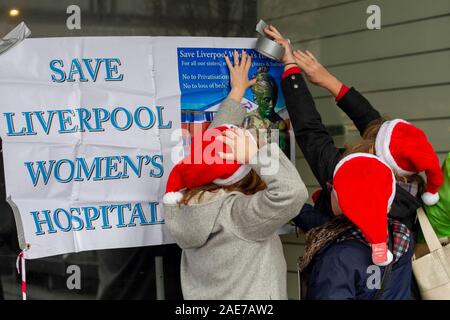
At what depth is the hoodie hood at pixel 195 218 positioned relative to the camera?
96.3 inches

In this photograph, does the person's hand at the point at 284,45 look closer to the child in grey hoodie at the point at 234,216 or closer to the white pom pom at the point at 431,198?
the child in grey hoodie at the point at 234,216

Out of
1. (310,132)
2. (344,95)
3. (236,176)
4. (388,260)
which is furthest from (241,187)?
(344,95)

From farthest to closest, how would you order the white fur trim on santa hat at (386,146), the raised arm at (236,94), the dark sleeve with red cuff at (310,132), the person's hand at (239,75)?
the person's hand at (239,75) → the raised arm at (236,94) → the dark sleeve with red cuff at (310,132) → the white fur trim on santa hat at (386,146)

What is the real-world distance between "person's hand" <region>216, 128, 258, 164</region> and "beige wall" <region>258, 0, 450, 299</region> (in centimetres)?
123

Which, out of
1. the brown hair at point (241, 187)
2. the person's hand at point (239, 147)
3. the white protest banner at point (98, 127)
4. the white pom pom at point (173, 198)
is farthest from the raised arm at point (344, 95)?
the white pom pom at point (173, 198)

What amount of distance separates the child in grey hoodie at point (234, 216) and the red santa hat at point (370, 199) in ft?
0.53

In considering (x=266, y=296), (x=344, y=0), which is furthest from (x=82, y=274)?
(x=344, y=0)

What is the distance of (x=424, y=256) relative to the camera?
8.52ft

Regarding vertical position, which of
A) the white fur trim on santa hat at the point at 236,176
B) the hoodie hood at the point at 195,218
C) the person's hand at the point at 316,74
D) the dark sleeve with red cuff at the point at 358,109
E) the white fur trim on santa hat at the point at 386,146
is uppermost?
the person's hand at the point at 316,74

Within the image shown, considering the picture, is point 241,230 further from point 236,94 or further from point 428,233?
point 236,94

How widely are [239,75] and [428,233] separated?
46.9 inches

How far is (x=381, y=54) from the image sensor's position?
3557 mm
